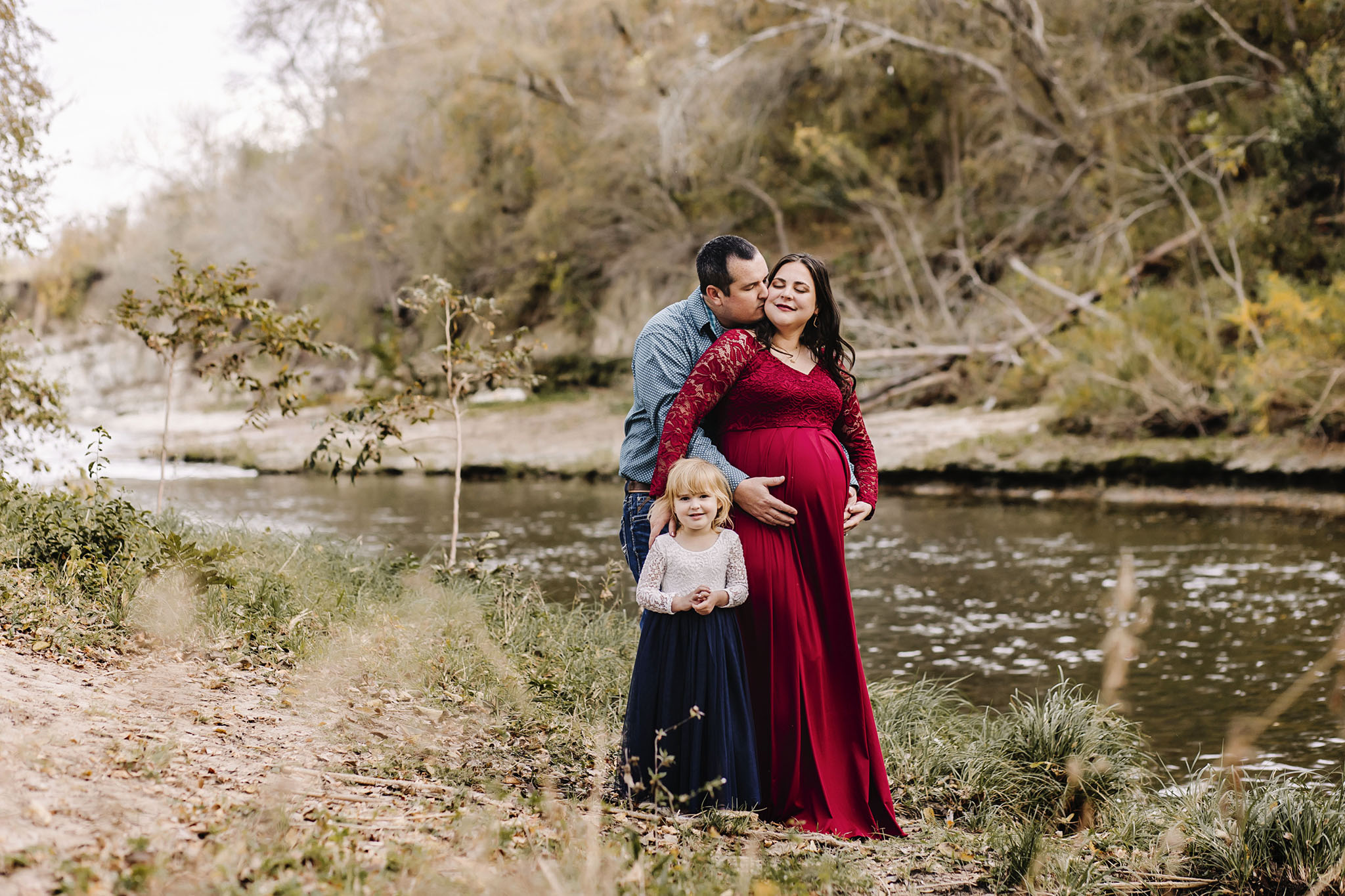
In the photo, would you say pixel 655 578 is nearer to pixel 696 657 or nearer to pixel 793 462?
pixel 696 657

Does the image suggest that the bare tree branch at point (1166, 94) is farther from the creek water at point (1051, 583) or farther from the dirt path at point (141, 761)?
the dirt path at point (141, 761)

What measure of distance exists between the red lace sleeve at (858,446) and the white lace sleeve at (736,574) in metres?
0.70

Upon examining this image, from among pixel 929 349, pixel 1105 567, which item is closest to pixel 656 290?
pixel 929 349

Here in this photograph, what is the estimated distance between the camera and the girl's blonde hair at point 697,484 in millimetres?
3941

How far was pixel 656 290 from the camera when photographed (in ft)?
92.9

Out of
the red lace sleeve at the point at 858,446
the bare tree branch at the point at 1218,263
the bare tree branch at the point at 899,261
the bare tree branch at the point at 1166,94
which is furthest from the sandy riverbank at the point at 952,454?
the bare tree branch at the point at 1166,94

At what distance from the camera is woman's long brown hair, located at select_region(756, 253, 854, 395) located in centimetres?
424

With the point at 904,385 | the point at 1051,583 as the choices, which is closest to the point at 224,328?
the point at 1051,583

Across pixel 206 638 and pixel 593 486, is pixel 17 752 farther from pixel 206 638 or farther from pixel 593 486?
pixel 593 486

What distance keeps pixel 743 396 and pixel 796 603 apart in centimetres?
79

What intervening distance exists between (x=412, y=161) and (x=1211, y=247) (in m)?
23.9

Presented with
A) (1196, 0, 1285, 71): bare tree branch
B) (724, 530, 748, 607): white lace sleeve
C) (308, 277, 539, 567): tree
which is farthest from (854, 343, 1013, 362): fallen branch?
(724, 530, 748, 607): white lace sleeve

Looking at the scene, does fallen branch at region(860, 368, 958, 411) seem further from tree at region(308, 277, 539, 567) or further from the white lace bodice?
the white lace bodice

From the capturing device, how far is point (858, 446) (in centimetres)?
462
